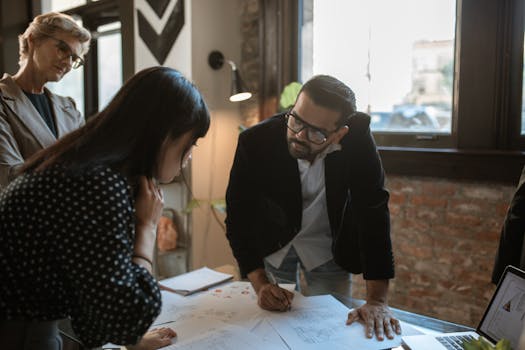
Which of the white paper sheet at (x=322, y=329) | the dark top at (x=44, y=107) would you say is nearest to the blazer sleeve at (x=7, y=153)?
the dark top at (x=44, y=107)

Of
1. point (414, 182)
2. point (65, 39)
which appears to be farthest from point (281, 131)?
point (414, 182)

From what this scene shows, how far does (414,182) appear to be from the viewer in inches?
111

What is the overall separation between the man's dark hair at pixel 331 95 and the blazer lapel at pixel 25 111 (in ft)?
3.97

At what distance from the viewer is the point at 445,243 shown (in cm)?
272

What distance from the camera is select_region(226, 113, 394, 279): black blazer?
1.62m

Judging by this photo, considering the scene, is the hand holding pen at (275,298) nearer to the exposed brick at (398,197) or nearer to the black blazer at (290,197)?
the black blazer at (290,197)

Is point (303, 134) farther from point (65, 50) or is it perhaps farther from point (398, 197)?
point (398, 197)

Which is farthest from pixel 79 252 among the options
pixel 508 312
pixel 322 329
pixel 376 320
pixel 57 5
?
pixel 57 5

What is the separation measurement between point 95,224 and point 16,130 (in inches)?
55.6

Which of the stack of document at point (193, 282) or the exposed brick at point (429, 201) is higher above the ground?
the exposed brick at point (429, 201)

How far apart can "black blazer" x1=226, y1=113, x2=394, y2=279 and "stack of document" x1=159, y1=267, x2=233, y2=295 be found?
5.3 inches

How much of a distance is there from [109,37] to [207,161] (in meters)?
1.54

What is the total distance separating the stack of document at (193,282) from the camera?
1.64 m

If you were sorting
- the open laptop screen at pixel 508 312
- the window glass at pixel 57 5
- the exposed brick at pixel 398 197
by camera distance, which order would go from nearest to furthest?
the open laptop screen at pixel 508 312 < the exposed brick at pixel 398 197 < the window glass at pixel 57 5
